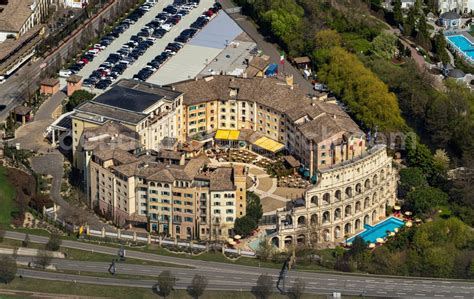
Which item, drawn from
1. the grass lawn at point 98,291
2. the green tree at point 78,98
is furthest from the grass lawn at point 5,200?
the green tree at point 78,98

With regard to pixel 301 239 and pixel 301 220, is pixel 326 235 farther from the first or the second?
pixel 301 220

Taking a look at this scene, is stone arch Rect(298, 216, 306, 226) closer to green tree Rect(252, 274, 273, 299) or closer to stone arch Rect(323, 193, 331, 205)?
stone arch Rect(323, 193, 331, 205)

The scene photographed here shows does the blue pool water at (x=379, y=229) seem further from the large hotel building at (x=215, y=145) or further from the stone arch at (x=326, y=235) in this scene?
the stone arch at (x=326, y=235)

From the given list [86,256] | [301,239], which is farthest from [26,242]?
[301,239]

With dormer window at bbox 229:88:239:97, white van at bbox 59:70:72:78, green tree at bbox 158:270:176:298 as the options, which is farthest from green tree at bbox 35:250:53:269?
white van at bbox 59:70:72:78

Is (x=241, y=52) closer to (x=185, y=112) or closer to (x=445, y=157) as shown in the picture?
(x=185, y=112)
